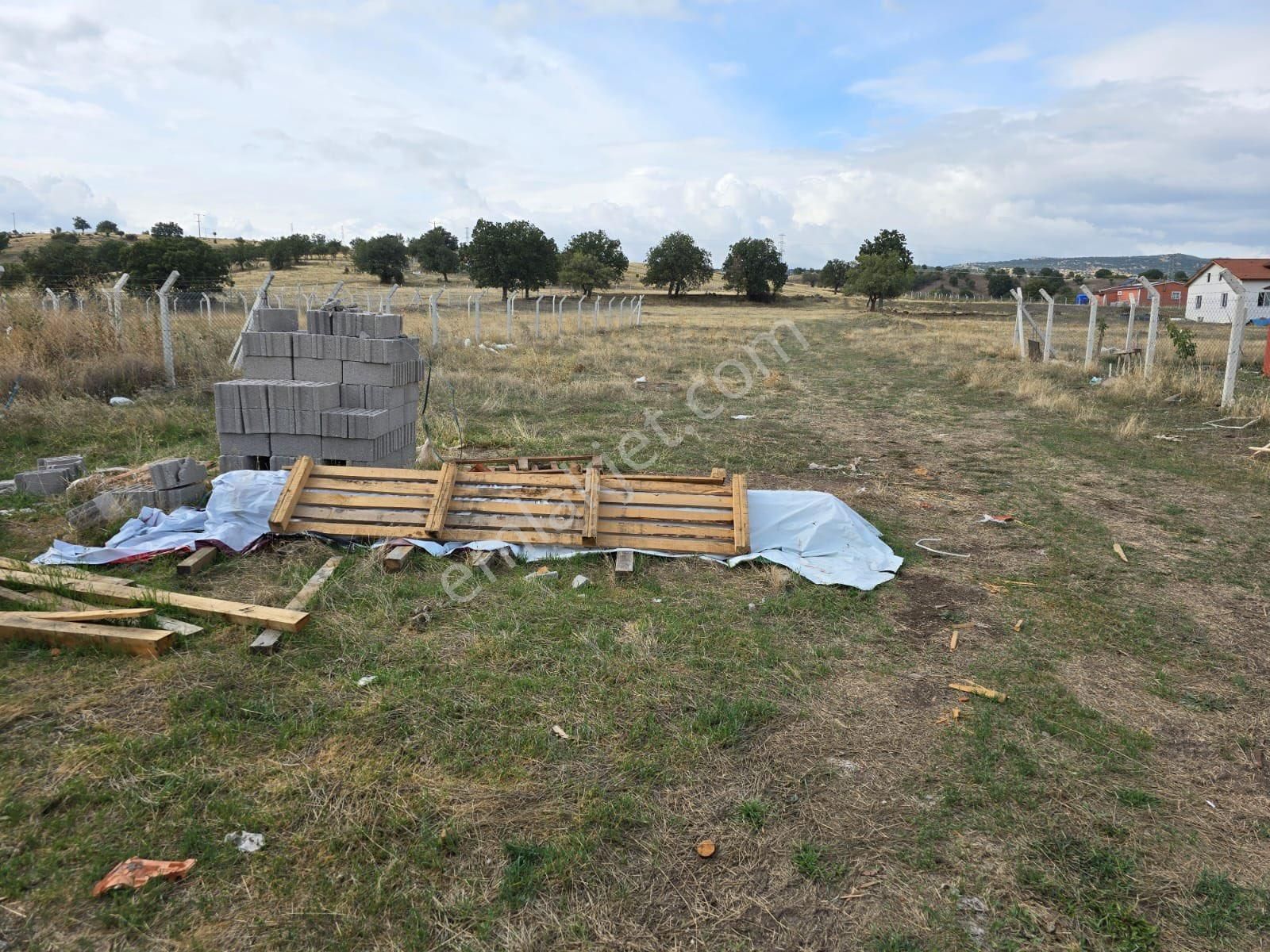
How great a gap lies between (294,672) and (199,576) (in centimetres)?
185

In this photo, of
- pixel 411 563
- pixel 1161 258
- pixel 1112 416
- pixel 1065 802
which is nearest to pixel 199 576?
pixel 411 563

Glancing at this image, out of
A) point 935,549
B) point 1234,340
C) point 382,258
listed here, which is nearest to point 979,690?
point 935,549

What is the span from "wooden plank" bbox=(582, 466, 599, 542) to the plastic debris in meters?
3.26

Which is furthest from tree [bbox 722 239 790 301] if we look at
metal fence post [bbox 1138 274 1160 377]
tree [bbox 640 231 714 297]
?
metal fence post [bbox 1138 274 1160 377]

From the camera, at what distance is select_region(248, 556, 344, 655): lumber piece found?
4.21 meters

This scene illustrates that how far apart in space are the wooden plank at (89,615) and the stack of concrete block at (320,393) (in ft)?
9.46

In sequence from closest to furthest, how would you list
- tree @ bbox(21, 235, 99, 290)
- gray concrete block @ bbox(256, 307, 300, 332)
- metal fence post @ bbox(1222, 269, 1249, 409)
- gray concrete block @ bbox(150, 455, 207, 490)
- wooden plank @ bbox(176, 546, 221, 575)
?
wooden plank @ bbox(176, 546, 221, 575) < gray concrete block @ bbox(150, 455, 207, 490) < gray concrete block @ bbox(256, 307, 300, 332) < metal fence post @ bbox(1222, 269, 1249, 409) < tree @ bbox(21, 235, 99, 290)

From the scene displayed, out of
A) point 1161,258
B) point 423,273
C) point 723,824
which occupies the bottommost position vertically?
point 723,824

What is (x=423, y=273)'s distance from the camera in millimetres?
66688

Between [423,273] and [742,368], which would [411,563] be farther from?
[423,273]

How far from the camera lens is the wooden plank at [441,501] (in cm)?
586

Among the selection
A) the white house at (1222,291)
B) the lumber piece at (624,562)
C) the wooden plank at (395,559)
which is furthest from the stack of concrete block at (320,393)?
the white house at (1222,291)

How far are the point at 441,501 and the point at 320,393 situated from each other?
1.90 meters

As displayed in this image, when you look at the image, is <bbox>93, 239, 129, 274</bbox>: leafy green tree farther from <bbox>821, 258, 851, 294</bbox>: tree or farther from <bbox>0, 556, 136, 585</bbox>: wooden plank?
<bbox>821, 258, 851, 294</bbox>: tree
